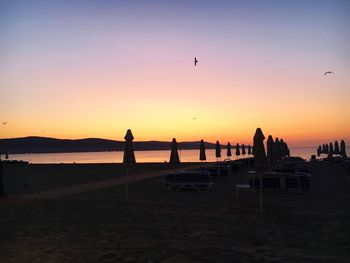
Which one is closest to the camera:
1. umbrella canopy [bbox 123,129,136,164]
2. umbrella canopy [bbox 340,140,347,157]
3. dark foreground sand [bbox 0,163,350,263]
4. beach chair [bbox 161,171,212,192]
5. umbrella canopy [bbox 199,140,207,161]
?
dark foreground sand [bbox 0,163,350,263]

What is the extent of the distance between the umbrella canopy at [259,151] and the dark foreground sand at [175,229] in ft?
3.88

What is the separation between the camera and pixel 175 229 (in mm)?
8961

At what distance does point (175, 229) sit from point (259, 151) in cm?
394

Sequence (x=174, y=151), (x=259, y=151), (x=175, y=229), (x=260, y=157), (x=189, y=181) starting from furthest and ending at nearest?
(x=174, y=151), (x=189, y=181), (x=259, y=151), (x=260, y=157), (x=175, y=229)

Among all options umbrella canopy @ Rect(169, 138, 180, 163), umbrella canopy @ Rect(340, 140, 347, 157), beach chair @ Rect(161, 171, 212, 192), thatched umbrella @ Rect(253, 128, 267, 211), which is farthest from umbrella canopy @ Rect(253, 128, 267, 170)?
umbrella canopy @ Rect(340, 140, 347, 157)

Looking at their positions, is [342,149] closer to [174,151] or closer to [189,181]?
[174,151]

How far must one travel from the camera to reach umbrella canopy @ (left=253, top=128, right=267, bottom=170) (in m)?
11.7

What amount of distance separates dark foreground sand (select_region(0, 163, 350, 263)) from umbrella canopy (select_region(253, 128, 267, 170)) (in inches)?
46.6

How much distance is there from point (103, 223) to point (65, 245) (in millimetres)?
2076

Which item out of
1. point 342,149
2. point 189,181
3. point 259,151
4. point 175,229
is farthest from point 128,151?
point 342,149

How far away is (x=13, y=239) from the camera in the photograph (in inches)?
322

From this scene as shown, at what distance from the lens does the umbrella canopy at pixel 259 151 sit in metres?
11.7

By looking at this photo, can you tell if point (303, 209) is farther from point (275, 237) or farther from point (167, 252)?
point (167, 252)

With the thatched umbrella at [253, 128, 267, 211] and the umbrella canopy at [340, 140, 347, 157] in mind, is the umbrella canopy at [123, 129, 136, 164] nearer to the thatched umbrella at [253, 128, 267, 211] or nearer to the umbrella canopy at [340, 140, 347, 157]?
the thatched umbrella at [253, 128, 267, 211]
